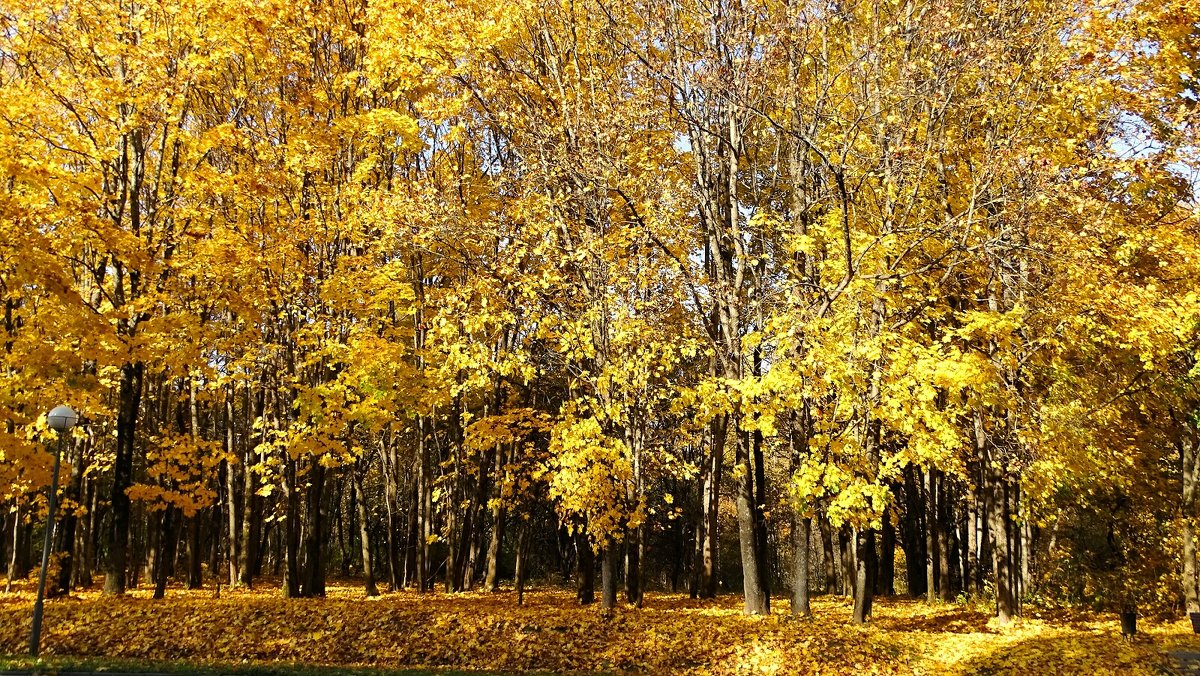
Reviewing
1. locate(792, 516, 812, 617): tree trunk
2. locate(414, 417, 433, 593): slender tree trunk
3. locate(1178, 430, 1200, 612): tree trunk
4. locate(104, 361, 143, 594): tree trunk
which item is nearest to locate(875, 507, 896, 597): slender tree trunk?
locate(1178, 430, 1200, 612): tree trunk

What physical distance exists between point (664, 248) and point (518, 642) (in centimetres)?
700

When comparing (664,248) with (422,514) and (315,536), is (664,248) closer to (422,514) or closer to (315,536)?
(315,536)

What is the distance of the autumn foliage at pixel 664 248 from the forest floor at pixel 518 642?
0.25 metres

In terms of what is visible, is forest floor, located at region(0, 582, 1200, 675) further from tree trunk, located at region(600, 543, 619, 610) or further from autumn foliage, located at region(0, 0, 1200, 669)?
tree trunk, located at region(600, 543, 619, 610)

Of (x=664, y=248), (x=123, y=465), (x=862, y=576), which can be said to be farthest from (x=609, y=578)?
(x=123, y=465)

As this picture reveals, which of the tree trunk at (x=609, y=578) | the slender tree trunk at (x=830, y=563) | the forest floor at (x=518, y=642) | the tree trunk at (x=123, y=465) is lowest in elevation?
the slender tree trunk at (x=830, y=563)

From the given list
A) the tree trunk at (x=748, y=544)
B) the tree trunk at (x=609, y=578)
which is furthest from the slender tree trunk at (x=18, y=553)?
the tree trunk at (x=748, y=544)

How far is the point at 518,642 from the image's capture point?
1209 cm

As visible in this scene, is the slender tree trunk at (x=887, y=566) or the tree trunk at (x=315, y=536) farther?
the slender tree trunk at (x=887, y=566)

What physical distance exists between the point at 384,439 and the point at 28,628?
12191 mm

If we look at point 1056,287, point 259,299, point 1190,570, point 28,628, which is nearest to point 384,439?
point 259,299

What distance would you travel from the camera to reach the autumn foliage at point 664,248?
443 inches

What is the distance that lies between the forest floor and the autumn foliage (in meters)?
0.25

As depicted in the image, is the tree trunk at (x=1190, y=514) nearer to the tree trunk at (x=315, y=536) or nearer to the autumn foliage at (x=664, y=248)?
the autumn foliage at (x=664, y=248)
